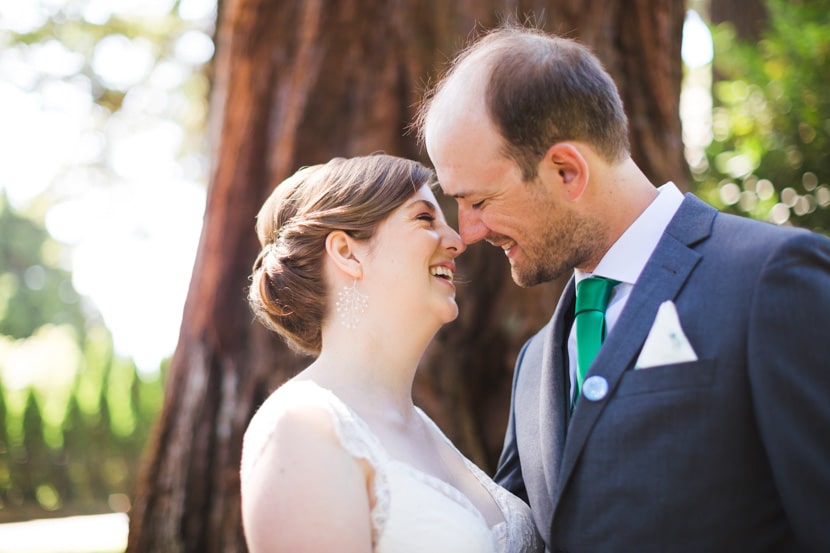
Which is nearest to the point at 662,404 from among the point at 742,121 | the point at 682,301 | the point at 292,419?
the point at 682,301

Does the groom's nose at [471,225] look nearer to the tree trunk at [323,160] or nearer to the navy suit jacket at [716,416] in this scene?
the navy suit jacket at [716,416]

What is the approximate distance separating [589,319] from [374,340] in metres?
0.68

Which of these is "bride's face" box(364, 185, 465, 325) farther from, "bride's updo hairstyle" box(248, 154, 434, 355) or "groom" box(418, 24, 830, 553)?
"groom" box(418, 24, 830, 553)

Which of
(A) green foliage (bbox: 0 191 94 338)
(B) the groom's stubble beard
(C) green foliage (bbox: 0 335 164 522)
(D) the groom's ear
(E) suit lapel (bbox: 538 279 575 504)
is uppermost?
(D) the groom's ear

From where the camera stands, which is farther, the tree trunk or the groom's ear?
the tree trunk

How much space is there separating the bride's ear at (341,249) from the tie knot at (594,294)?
694mm

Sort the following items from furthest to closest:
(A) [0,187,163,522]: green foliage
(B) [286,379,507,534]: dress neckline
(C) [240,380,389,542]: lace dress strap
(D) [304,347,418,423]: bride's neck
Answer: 1. (A) [0,187,163,522]: green foliage
2. (D) [304,347,418,423]: bride's neck
3. (B) [286,379,507,534]: dress neckline
4. (C) [240,380,389,542]: lace dress strap

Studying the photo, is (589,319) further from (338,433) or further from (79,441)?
(79,441)

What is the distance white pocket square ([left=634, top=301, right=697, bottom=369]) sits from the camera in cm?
203

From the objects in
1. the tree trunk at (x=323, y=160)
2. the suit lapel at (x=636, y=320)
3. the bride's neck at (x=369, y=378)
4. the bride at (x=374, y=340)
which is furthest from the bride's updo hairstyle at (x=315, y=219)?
the tree trunk at (x=323, y=160)

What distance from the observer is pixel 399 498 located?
2.30 metres

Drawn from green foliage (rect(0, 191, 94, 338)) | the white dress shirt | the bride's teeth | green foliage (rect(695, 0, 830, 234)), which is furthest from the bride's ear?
green foliage (rect(0, 191, 94, 338))

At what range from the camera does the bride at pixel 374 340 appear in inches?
89.7

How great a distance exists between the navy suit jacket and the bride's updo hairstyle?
2.89 ft
